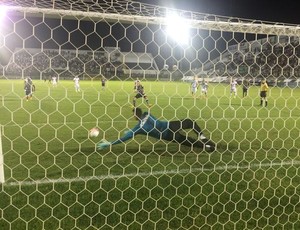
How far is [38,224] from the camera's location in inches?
140

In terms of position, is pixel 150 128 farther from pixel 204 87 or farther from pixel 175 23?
pixel 204 87

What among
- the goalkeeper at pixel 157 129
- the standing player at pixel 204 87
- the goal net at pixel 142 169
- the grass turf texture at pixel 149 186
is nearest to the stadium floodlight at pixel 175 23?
the goal net at pixel 142 169

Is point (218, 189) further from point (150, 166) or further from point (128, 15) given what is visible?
point (128, 15)

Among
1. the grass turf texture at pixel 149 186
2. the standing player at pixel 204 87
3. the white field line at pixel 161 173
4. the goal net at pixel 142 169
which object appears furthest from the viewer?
the standing player at pixel 204 87

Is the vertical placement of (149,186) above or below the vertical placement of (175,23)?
below

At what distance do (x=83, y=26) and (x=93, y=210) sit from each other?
6.49 feet

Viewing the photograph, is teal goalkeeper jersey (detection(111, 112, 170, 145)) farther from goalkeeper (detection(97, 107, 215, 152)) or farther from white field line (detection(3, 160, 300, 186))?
white field line (detection(3, 160, 300, 186))

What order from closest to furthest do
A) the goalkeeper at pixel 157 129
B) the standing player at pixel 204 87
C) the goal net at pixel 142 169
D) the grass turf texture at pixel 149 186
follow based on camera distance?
the goal net at pixel 142 169, the grass turf texture at pixel 149 186, the goalkeeper at pixel 157 129, the standing player at pixel 204 87

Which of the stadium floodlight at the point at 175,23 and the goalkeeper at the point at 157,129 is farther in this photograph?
the goalkeeper at the point at 157,129

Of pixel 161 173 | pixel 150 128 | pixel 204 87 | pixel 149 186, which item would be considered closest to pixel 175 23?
pixel 149 186

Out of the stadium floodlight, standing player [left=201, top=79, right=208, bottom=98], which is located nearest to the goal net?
the stadium floodlight

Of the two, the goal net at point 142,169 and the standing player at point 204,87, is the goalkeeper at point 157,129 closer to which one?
the goal net at point 142,169

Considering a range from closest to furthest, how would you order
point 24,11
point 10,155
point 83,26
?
point 24,11, point 83,26, point 10,155

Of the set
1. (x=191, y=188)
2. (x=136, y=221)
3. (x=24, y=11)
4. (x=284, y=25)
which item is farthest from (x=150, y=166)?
(x=24, y=11)
